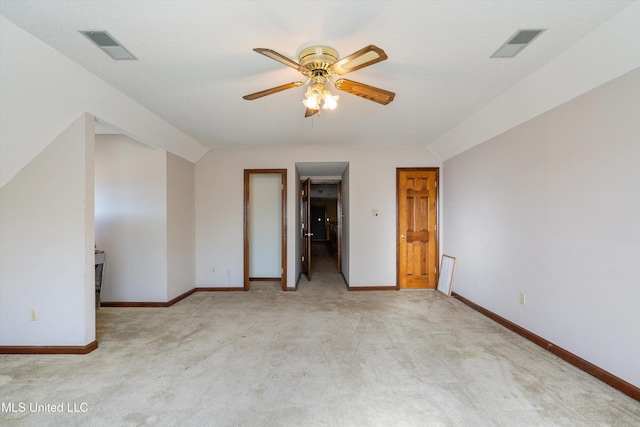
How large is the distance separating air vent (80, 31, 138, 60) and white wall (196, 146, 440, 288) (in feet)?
9.68

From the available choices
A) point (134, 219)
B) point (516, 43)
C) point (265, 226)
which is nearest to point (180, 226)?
point (134, 219)

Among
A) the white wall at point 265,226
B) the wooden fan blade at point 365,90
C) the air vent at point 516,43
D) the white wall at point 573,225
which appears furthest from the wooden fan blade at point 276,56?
the white wall at point 265,226

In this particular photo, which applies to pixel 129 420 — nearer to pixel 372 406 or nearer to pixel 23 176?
pixel 372 406

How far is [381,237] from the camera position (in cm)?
505

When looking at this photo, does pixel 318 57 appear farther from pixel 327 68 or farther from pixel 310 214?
pixel 310 214

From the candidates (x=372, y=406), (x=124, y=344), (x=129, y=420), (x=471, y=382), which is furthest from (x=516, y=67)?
(x=124, y=344)

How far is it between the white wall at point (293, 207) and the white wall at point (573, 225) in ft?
5.11

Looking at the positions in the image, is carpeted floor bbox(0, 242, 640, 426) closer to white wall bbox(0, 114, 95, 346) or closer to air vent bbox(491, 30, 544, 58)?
white wall bbox(0, 114, 95, 346)

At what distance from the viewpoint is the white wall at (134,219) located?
4.16m

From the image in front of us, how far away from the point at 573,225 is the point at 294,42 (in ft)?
9.11

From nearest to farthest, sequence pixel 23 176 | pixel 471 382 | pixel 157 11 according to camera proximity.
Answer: pixel 157 11, pixel 471 382, pixel 23 176

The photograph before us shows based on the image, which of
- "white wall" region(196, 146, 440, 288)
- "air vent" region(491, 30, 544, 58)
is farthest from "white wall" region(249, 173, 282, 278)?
"air vent" region(491, 30, 544, 58)

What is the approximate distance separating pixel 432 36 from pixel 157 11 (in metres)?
1.78

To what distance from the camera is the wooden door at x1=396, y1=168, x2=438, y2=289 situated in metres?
5.04
